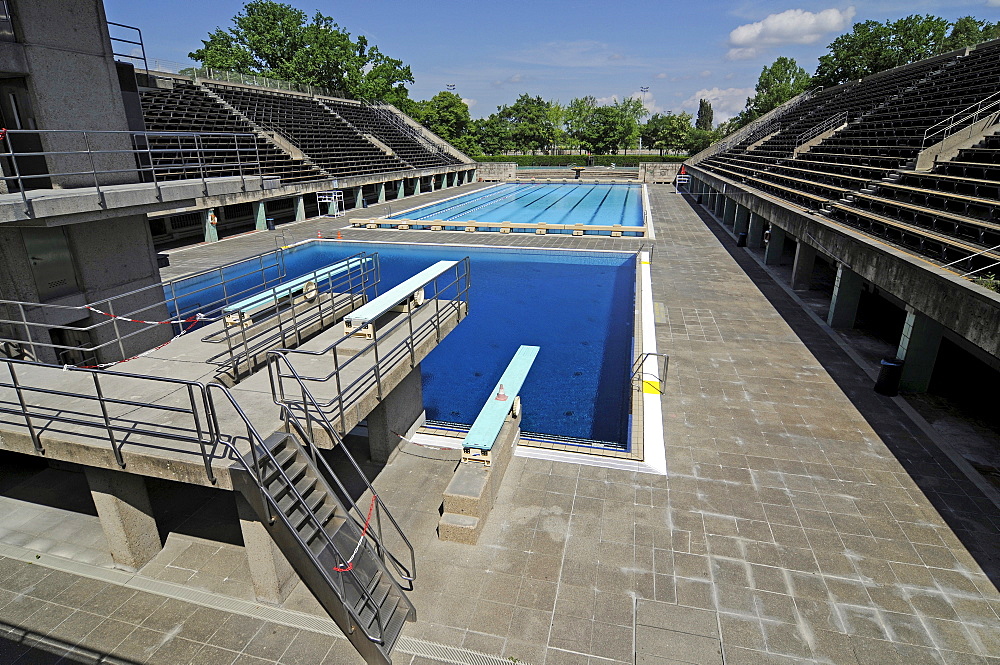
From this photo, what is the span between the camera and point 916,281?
A: 7617 mm

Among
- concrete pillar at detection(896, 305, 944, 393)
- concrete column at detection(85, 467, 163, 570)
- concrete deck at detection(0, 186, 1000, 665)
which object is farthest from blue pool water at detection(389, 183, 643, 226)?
concrete column at detection(85, 467, 163, 570)

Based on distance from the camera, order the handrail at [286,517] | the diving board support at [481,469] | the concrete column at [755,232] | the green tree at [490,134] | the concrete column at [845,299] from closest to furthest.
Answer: the handrail at [286,517] < the diving board support at [481,469] < the concrete column at [845,299] < the concrete column at [755,232] < the green tree at [490,134]

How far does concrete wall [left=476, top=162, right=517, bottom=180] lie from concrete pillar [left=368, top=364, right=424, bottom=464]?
4609cm

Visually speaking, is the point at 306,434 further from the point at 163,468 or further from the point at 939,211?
the point at 939,211

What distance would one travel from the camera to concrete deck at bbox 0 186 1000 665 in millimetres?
4363

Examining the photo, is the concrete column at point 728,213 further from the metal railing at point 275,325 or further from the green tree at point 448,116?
the green tree at point 448,116

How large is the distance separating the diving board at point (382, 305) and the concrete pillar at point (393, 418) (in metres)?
0.91

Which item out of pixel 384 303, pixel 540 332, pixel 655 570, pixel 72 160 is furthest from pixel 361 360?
pixel 540 332

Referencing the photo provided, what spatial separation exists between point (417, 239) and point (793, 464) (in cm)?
1821

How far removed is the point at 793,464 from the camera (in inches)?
267

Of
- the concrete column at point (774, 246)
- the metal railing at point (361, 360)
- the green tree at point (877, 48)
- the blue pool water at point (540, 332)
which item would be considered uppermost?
the green tree at point (877, 48)

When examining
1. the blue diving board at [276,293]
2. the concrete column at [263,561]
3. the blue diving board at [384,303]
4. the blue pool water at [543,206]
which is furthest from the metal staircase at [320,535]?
the blue pool water at [543,206]

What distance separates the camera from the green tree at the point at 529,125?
225 ft

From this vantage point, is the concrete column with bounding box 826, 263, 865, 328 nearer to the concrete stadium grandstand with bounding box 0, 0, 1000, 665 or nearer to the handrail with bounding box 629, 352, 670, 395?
the concrete stadium grandstand with bounding box 0, 0, 1000, 665
